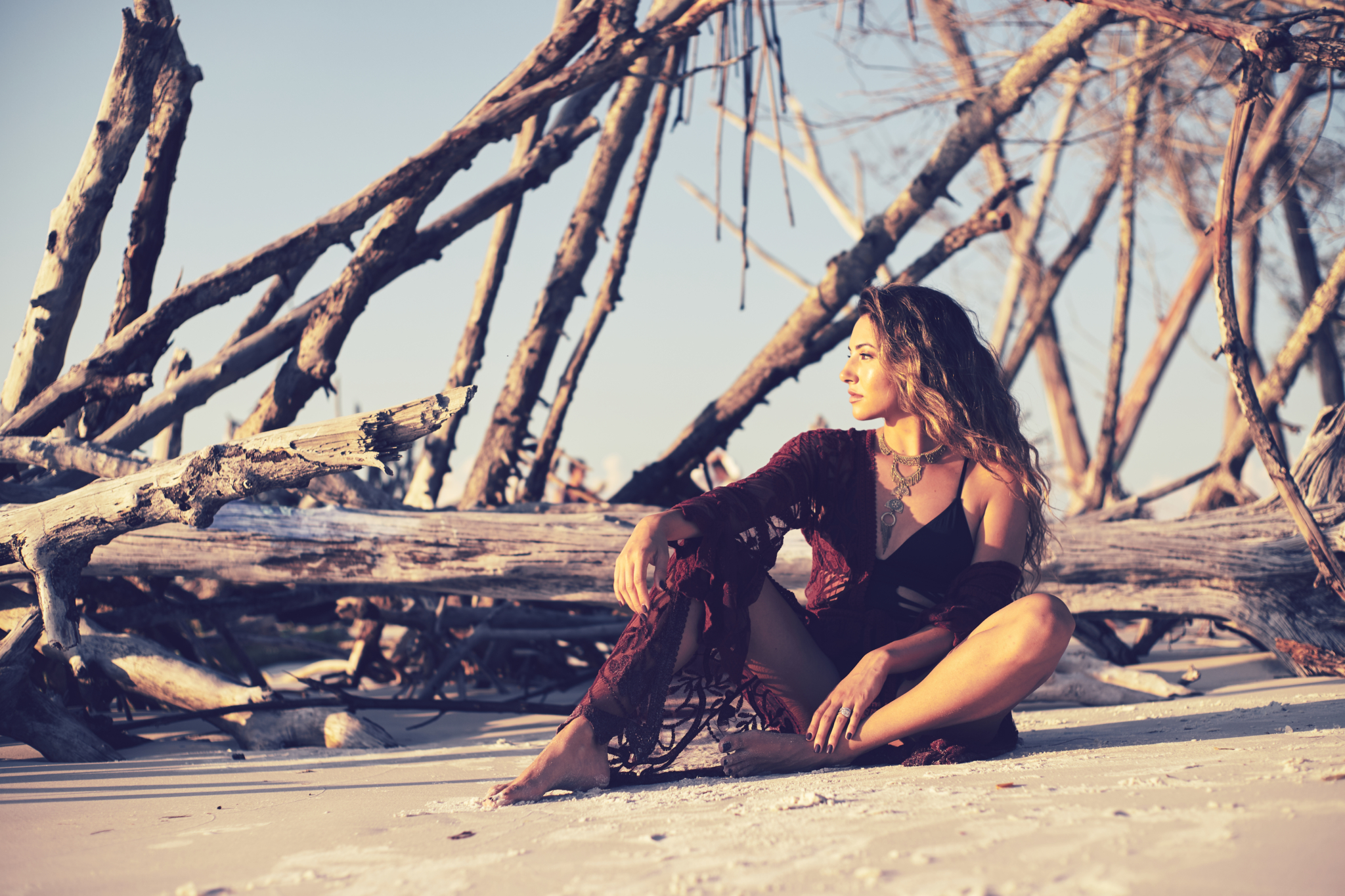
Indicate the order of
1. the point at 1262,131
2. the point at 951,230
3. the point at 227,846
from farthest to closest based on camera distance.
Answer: the point at 1262,131 < the point at 951,230 < the point at 227,846

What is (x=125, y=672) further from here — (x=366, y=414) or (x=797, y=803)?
(x=797, y=803)

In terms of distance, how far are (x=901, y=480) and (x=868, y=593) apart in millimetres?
315

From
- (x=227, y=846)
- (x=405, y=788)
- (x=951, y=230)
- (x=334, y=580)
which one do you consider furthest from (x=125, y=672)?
(x=951, y=230)

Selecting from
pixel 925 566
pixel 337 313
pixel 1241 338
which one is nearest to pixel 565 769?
pixel 925 566

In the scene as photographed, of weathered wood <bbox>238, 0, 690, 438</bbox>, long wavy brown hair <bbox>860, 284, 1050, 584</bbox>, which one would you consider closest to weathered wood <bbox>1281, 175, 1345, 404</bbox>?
weathered wood <bbox>238, 0, 690, 438</bbox>

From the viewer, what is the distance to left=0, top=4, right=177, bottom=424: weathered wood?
12.7 ft

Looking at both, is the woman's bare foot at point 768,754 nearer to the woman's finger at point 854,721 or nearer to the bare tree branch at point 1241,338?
the woman's finger at point 854,721

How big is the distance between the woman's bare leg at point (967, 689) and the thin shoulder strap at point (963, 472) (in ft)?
1.25

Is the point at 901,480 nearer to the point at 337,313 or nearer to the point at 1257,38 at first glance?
the point at 1257,38

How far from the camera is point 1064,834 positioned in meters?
1.50

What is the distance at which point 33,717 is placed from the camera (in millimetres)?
2918

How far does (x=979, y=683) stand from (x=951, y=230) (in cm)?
327

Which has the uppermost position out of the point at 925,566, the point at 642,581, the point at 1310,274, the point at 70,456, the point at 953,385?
the point at 1310,274

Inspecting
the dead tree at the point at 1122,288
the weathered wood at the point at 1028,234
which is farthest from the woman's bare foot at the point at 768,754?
the weathered wood at the point at 1028,234
